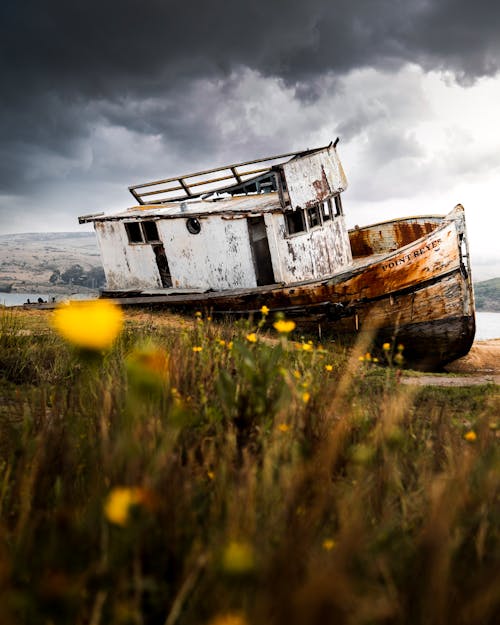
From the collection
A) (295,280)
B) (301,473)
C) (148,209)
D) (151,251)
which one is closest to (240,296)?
(295,280)

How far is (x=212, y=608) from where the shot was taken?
1038 mm

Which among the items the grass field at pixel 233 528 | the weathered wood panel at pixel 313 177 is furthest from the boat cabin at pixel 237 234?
the grass field at pixel 233 528

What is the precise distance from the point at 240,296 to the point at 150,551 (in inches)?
390

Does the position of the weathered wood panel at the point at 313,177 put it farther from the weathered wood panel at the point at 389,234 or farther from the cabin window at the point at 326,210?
the weathered wood panel at the point at 389,234

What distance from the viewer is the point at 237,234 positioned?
11.3 metres

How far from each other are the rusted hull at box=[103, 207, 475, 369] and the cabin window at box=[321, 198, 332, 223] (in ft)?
7.91

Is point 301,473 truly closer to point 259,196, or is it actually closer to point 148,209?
point 259,196

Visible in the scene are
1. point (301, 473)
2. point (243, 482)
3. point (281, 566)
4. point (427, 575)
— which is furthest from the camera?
point (301, 473)

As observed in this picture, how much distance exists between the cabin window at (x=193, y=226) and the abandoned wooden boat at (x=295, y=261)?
28 mm

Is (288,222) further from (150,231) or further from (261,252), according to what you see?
(150,231)

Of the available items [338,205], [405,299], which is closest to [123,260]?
[338,205]

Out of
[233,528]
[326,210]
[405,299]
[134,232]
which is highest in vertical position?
[134,232]

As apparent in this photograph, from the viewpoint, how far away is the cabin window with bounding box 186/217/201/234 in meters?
11.8

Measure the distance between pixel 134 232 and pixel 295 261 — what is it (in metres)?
4.99
